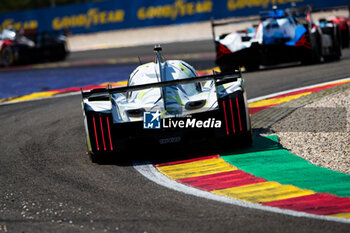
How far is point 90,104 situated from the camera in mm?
8188

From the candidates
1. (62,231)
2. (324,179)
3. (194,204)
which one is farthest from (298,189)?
(62,231)

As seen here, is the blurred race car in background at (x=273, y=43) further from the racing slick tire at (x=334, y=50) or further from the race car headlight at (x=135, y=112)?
the race car headlight at (x=135, y=112)

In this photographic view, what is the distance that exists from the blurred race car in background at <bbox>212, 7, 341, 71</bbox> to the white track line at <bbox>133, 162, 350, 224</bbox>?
351 inches

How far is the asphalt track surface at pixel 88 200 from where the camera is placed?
5336mm

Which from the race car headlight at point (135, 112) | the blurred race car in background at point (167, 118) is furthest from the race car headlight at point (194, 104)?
the race car headlight at point (135, 112)

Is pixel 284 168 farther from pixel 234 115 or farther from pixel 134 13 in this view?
pixel 134 13

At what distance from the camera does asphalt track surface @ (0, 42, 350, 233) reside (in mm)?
5336

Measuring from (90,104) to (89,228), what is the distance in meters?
2.93

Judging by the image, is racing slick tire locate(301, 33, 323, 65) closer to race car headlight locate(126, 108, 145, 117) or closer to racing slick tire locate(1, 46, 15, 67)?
race car headlight locate(126, 108, 145, 117)

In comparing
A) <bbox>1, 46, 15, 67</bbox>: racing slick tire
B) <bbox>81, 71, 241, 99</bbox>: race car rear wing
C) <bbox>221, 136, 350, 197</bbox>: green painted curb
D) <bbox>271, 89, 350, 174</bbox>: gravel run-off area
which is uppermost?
<bbox>81, 71, 241, 99</bbox>: race car rear wing

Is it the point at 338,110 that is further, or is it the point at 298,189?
the point at 338,110

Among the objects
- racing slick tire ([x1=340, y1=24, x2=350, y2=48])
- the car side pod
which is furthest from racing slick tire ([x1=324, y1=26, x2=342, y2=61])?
the car side pod

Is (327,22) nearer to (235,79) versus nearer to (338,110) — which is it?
(338,110)

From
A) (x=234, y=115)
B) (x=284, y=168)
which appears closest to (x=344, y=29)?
(x=234, y=115)
